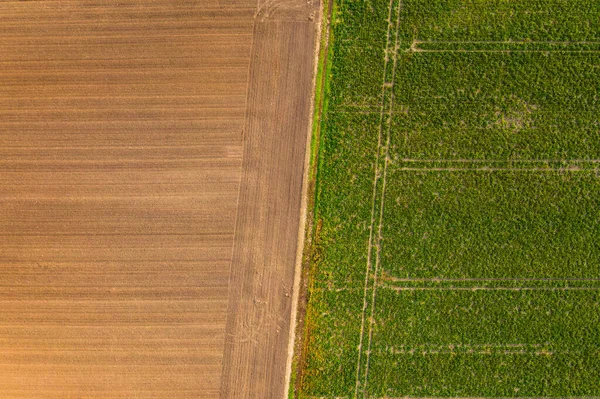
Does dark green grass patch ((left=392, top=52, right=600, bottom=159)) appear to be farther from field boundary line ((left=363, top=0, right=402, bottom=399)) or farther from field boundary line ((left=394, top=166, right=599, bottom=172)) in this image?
field boundary line ((left=394, top=166, right=599, bottom=172))

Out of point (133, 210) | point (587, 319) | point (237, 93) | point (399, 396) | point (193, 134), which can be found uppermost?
point (237, 93)

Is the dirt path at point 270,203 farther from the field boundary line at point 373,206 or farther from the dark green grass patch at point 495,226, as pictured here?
the dark green grass patch at point 495,226

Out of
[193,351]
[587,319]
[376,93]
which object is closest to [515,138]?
[376,93]

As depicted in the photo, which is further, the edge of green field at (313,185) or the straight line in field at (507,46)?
the straight line in field at (507,46)

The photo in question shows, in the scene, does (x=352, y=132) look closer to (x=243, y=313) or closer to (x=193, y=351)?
(x=243, y=313)

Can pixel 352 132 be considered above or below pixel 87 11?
below

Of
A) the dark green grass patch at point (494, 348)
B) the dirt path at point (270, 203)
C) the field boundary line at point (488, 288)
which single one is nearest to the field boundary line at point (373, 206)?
the dark green grass patch at point (494, 348)
